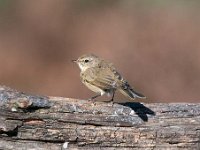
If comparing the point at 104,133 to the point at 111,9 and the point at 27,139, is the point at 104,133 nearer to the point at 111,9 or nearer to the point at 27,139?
the point at 27,139

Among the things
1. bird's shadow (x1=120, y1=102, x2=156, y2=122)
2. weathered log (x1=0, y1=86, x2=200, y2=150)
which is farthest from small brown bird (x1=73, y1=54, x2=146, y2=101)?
weathered log (x1=0, y1=86, x2=200, y2=150)

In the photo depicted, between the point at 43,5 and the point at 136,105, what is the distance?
1543 centimetres

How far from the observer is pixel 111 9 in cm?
2281

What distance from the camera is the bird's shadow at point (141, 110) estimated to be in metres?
7.32

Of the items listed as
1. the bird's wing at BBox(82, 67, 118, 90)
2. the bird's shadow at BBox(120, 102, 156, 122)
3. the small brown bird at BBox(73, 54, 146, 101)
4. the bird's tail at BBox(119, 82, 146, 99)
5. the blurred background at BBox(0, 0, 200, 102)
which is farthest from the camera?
the blurred background at BBox(0, 0, 200, 102)

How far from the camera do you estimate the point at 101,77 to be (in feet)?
30.0

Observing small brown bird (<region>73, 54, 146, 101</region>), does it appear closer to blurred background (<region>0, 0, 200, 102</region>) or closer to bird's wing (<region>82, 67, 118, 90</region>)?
bird's wing (<region>82, 67, 118, 90</region>)

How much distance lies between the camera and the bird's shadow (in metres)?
7.32

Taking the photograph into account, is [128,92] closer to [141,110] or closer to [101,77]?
[101,77]

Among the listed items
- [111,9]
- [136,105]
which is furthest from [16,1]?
[136,105]

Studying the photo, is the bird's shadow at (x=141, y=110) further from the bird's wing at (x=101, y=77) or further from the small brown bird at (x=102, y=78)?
the bird's wing at (x=101, y=77)

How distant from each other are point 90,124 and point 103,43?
13.7 m

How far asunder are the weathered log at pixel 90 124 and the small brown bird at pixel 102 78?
1032mm

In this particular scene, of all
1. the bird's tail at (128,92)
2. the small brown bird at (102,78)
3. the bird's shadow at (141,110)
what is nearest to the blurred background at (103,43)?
the small brown bird at (102,78)
